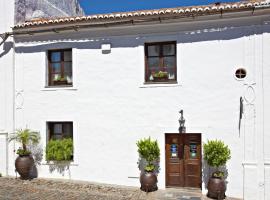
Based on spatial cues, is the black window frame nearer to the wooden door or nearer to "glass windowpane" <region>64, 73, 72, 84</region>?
"glass windowpane" <region>64, 73, 72, 84</region>

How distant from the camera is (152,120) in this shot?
1018 centimetres

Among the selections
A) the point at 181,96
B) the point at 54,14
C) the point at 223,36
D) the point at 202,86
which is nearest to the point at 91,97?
the point at 181,96

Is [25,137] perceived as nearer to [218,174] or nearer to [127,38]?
[127,38]

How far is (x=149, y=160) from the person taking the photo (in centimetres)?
984

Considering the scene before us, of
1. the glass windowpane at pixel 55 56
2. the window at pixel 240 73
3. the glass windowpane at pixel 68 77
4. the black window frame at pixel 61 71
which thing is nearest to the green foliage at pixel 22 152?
the black window frame at pixel 61 71

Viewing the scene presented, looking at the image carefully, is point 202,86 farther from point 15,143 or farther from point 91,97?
point 15,143

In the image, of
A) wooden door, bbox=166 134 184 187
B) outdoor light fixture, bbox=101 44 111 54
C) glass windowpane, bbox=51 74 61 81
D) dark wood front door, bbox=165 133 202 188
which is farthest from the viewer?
glass windowpane, bbox=51 74 61 81

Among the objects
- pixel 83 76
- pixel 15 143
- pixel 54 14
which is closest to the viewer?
pixel 83 76

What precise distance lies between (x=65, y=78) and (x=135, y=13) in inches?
148

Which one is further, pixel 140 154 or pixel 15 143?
pixel 15 143

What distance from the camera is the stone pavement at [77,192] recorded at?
9.21 meters

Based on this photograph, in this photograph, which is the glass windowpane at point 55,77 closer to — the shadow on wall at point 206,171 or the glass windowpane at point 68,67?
the glass windowpane at point 68,67

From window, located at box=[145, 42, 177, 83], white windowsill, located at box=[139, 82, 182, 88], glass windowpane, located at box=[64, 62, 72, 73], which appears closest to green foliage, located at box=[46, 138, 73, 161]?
glass windowpane, located at box=[64, 62, 72, 73]

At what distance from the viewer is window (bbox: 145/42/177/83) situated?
10.3 m
